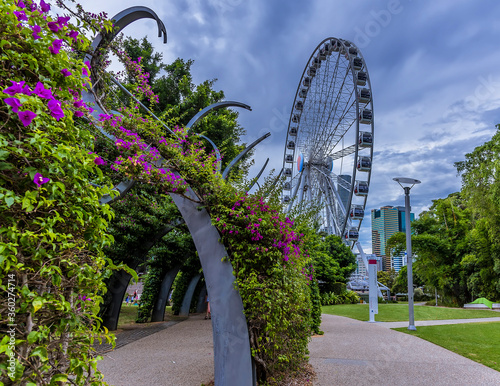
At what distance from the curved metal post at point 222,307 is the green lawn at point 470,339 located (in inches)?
207

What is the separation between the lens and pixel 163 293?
1278 centimetres

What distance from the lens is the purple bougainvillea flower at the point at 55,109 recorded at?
1.52 metres

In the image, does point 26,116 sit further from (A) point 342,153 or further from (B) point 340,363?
(A) point 342,153

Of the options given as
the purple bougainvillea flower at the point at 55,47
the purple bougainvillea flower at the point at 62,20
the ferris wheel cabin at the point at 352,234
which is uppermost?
the ferris wheel cabin at the point at 352,234

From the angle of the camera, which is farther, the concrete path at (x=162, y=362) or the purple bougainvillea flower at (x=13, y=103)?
the concrete path at (x=162, y=362)

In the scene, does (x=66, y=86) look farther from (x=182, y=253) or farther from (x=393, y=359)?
(x=182, y=253)

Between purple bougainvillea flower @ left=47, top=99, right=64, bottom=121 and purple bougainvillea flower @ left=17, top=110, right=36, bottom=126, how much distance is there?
0.13 m

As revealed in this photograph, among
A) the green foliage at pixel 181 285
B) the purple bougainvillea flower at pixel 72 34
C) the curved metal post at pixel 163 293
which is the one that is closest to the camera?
the purple bougainvillea flower at pixel 72 34

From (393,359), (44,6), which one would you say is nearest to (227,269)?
(44,6)

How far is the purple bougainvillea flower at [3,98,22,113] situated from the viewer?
1.34 m

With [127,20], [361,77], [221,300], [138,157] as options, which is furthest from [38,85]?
[361,77]

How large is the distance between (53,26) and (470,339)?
11072 mm

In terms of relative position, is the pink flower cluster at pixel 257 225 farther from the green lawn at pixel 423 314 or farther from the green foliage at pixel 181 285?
the green lawn at pixel 423 314

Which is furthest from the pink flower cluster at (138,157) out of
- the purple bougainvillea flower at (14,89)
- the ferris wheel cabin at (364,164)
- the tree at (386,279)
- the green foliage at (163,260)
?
the tree at (386,279)
